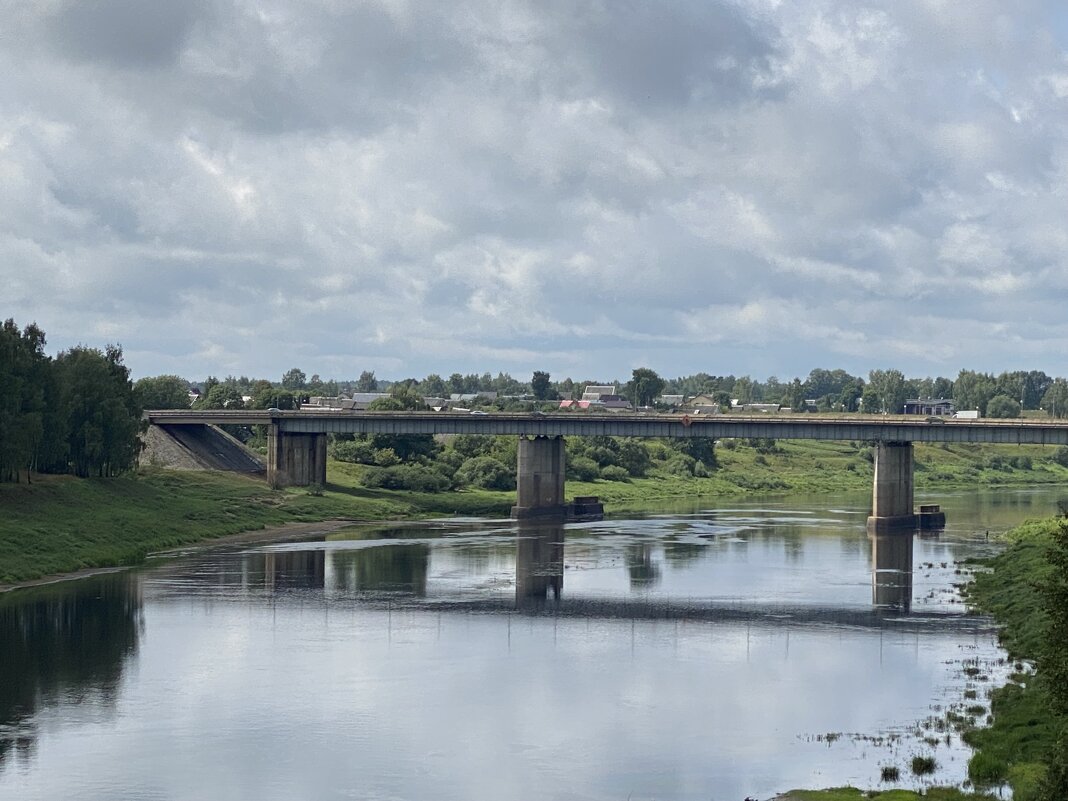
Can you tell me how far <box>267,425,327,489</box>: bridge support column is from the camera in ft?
558

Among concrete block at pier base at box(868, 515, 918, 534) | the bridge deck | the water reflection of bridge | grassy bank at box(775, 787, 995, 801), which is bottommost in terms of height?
grassy bank at box(775, 787, 995, 801)

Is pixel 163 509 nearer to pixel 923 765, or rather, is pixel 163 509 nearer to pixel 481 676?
pixel 481 676

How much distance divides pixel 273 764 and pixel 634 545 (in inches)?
3143

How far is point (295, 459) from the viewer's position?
172125 millimetres

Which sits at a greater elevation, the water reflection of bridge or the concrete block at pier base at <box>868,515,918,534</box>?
the concrete block at pier base at <box>868,515,918,534</box>

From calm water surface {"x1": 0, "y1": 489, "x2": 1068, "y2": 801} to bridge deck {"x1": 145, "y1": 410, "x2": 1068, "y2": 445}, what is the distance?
35.9 metres

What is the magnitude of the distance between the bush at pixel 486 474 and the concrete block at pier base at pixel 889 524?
5630 centimetres

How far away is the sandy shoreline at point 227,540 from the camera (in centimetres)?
10000

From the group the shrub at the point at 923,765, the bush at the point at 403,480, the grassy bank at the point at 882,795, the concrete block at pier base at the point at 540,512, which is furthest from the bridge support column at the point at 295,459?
the grassy bank at the point at 882,795

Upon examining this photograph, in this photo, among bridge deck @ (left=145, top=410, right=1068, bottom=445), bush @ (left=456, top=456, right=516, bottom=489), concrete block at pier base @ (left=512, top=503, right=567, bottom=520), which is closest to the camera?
bridge deck @ (left=145, top=410, right=1068, bottom=445)

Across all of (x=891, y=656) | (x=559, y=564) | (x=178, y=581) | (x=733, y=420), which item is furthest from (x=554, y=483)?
(x=891, y=656)

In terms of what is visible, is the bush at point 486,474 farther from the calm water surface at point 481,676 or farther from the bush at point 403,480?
the calm water surface at point 481,676

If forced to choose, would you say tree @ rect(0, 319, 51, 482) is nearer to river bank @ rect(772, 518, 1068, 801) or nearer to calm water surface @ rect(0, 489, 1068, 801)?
calm water surface @ rect(0, 489, 1068, 801)

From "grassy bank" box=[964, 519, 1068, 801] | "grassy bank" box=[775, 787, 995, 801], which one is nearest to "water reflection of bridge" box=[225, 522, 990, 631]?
"grassy bank" box=[964, 519, 1068, 801]
